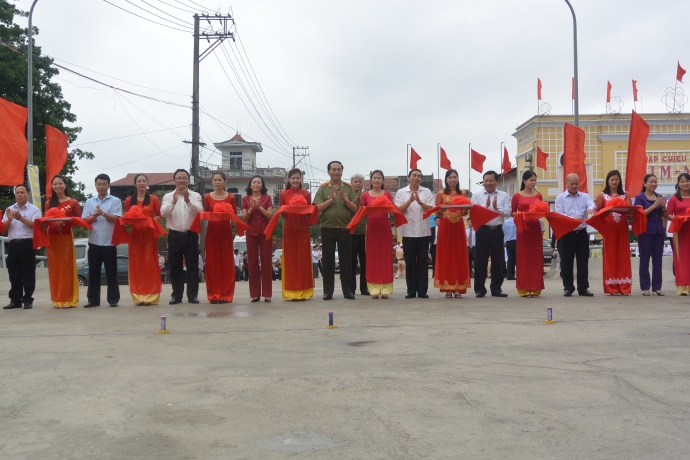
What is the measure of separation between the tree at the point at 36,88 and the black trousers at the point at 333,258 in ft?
87.8

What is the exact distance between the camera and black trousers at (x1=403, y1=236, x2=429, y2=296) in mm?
10836

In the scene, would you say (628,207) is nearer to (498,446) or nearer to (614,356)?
(614,356)

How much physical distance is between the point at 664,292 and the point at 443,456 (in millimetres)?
9301

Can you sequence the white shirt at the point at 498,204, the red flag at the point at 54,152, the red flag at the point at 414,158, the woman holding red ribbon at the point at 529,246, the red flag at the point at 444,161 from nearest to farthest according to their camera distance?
the woman holding red ribbon at the point at 529,246
the white shirt at the point at 498,204
the red flag at the point at 54,152
the red flag at the point at 414,158
the red flag at the point at 444,161

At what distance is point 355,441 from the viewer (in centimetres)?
383

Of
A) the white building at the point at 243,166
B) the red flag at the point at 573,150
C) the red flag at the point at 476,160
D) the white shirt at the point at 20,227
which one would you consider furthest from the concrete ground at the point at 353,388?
the white building at the point at 243,166

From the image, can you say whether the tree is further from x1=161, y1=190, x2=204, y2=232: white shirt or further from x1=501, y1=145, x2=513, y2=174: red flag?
x1=161, y1=190, x2=204, y2=232: white shirt

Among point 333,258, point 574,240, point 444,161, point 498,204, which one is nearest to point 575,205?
point 574,240

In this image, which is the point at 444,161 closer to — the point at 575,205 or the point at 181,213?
the point at 575,205

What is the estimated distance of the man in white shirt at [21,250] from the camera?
422 inches

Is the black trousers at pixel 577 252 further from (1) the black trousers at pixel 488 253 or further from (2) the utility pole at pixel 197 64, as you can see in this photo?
(2) the utility pole at pixel 197 64

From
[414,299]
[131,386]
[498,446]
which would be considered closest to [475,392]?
[498,446]

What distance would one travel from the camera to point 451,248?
10.8 metres

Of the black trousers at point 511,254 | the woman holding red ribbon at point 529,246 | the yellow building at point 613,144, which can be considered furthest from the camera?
the yellow building at point 613,144
